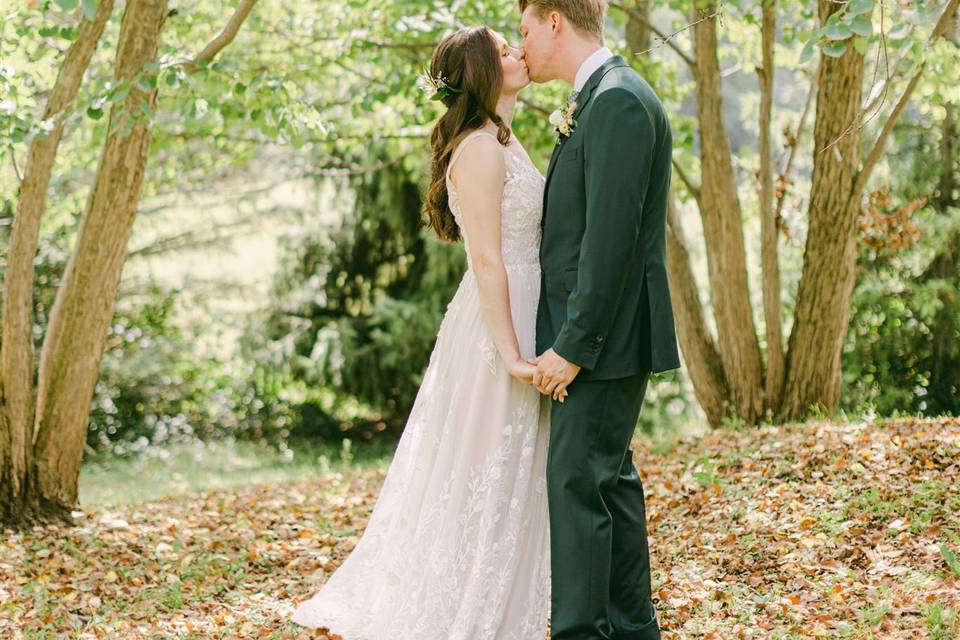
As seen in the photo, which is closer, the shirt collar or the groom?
the groom

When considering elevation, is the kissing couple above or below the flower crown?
below

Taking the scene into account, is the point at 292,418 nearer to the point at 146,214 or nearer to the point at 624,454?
the point at 146,214

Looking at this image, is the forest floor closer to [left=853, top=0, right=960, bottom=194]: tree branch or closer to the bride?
the bride

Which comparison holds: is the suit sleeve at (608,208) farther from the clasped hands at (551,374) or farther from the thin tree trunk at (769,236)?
the thin tree trunk at (769,236)

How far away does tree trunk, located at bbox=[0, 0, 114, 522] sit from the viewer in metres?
5.53

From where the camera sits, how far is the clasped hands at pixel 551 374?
290 cm

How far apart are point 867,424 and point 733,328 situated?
1.52 m

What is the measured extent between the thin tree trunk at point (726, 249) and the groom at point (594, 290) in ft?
14.5

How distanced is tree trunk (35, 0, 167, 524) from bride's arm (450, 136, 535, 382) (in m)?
3.12

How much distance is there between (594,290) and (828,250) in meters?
4.54

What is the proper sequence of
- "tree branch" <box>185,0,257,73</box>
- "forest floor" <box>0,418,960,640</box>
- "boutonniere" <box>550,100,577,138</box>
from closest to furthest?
"boutonniere" <box>550,100,577,138</box> → "forest floor" <box>0,418,960,640</box> → "tree branch" <box>185,0,257,73</box>

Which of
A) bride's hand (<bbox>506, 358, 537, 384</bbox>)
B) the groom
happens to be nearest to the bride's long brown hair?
the groom

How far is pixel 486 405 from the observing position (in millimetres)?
3271

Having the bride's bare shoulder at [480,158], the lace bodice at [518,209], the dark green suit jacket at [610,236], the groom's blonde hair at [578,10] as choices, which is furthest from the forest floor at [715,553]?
the groom's blonde hair at [578,10]
